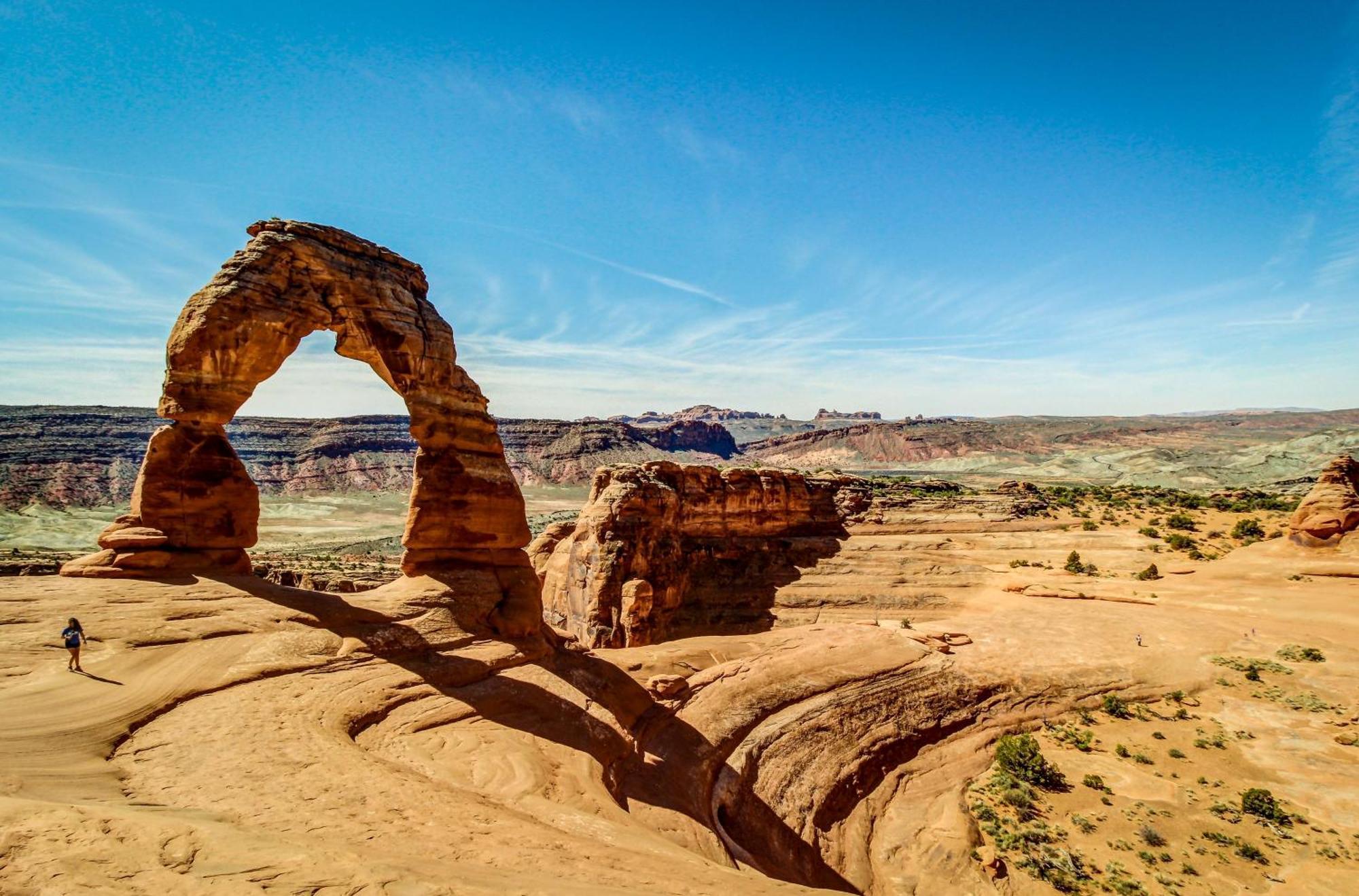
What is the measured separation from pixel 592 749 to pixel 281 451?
14690 cm

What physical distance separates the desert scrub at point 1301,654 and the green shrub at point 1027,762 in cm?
1535

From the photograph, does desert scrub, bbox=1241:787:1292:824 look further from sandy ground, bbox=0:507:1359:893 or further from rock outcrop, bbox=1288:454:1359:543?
rock outcrop, bbox=1288:454:1359:543

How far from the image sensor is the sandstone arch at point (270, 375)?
16.1 metres

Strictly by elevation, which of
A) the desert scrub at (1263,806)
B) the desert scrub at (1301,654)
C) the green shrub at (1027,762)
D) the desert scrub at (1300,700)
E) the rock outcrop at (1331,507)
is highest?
the rock outcrop at (1331,507)

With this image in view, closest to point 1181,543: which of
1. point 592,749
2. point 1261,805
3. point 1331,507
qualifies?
point 1331,507

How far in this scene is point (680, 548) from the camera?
129 ft

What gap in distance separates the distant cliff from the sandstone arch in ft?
317

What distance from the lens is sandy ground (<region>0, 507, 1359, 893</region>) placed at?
7535 millimetres

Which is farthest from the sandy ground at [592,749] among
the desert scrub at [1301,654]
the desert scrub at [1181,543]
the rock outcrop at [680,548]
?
the desert scrub at [1181,543]

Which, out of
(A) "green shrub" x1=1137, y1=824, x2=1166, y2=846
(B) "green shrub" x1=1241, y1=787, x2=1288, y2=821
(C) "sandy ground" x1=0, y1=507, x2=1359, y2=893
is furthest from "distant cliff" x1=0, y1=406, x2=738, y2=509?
(B) "green shrub" x1=1241, y1=787, x2=1288, y2=821

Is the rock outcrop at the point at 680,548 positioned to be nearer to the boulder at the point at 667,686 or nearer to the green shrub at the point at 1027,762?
the boulder at the point at 667,686

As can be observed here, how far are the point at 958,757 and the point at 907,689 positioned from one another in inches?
111

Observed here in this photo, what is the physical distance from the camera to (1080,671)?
27.3m

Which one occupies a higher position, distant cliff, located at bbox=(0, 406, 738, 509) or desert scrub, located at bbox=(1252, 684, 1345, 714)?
distant cliff, located at bbox=(0, 406, 738, 509)
